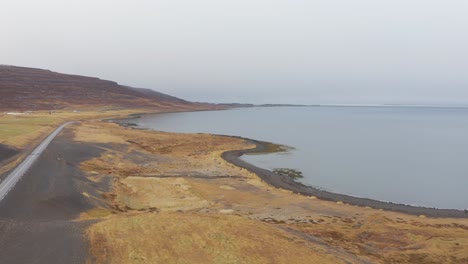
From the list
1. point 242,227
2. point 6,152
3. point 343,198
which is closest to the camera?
point 242,227

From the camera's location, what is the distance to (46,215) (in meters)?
21.3

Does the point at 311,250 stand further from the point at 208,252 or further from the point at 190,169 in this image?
the point at 190,169

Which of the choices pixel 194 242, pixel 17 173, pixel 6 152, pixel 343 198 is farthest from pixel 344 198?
pixel 6 152

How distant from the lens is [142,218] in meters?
19.6

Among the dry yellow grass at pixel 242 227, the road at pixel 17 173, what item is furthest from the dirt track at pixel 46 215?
the dry yellow grass at pixel 242 227

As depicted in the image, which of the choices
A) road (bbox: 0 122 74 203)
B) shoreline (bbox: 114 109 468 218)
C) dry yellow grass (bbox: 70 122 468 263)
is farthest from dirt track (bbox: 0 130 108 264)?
shoreline (bbox: 114 109 468 218)

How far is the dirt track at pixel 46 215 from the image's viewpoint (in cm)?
1492

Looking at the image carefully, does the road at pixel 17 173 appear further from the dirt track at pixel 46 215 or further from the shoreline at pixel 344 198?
the shoreline at pixel 344 198

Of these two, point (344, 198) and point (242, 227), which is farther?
point (344, 198)

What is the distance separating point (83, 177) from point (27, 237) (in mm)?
16706

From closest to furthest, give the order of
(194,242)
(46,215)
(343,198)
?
1. (194,242)
2. (46,215)
3. (343,198)

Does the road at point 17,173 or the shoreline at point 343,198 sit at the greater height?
the road at point 17,173

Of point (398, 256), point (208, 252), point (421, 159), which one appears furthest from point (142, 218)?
point (421, 159)

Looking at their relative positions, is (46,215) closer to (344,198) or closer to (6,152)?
(6,152)
